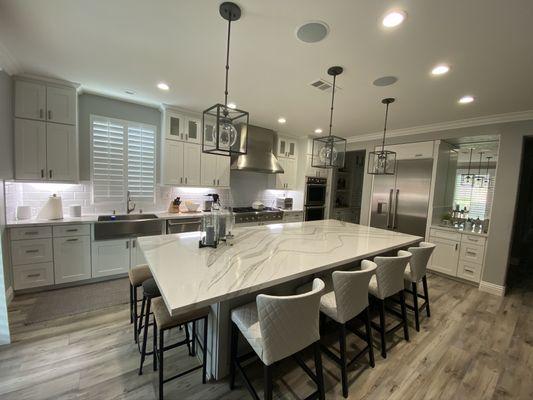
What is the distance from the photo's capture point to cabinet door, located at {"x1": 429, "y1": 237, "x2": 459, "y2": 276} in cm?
376

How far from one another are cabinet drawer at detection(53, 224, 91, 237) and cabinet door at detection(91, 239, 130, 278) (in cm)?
20

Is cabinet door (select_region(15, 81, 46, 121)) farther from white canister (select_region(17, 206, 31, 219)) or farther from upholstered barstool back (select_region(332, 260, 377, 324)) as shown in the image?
upholstered barstool back (select_region(332, 260, 377, 324))

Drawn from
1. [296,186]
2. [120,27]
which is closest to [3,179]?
[120,27]

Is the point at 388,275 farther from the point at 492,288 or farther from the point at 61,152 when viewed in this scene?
the point at 61,152

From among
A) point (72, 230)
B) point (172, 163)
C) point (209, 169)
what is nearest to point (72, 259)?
point (72, 230)

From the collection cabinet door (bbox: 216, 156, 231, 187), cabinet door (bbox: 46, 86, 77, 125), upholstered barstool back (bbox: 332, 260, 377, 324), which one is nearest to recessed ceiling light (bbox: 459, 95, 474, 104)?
upholstered barstool back (bbox: 332, 260, 377, 324)

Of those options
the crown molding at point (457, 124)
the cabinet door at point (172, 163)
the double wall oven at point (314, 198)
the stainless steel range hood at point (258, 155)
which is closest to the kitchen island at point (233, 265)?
the cabinet door at point (172, 163)

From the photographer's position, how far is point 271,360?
→ 125 cm

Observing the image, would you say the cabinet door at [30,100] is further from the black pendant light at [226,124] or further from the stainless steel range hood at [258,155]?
the stainless steel range hood at [258,155]

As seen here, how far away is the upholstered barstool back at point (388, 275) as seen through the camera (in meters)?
1.90

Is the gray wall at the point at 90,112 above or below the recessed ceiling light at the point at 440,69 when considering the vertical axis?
below

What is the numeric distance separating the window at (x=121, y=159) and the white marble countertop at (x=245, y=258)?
1985mm

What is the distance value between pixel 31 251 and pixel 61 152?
1.29 m

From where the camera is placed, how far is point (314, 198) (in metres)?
5.48
